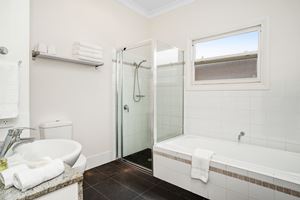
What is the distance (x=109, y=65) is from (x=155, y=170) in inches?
68.7

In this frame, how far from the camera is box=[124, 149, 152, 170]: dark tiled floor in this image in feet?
8.60

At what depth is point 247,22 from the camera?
225cm

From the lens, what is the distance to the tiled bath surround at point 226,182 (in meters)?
1.36

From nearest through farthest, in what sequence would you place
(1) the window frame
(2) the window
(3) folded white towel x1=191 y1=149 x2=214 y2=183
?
(3) folded white towel x1=191 y1=149 x2=214 y2=183, (1) the window frame, (2) the window

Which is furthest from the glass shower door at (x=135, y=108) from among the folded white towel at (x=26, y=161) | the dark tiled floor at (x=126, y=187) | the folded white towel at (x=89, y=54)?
the folded white towel at (x=26, y=161)

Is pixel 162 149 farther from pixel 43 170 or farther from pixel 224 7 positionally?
pixel 224 7

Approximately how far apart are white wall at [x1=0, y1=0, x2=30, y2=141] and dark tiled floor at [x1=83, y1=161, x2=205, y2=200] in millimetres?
1067

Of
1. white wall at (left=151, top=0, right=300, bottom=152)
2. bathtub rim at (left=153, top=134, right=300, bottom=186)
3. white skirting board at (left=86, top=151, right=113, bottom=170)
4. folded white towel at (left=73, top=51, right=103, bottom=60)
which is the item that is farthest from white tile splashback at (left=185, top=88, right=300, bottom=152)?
folded white towel at (left=73, top=51, right=103, bottom=60)

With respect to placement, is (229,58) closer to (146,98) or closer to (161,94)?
(161,94)

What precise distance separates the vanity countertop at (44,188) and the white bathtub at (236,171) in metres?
1.38

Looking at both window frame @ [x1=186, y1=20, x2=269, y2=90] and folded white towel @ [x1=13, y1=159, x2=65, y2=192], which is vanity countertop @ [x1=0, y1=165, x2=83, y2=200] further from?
window frame @ [x1=186, y1=20, x2=269, y2=90]

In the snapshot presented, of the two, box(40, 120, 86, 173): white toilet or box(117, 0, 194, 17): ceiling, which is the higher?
box(117, 0, 194, 17): ceiling

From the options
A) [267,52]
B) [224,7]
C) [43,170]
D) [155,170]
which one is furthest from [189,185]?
[224,7]

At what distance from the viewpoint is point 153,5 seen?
3.05m
